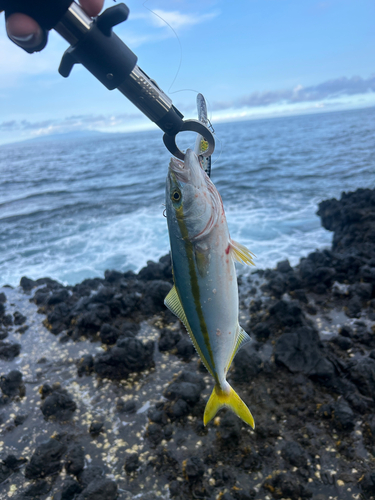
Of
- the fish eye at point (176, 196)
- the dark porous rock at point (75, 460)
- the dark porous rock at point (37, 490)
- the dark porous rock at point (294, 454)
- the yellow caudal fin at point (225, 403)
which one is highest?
the fish eye at point (176, 196)

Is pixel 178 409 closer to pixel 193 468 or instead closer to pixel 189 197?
pixel 193 468

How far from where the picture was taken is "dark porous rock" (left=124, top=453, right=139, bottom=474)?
Result: 410 cm

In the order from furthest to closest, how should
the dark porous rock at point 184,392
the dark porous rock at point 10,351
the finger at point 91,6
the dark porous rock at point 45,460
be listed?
the dark porous rock at point 10,351
the dark porous rock at point 184,392
the dark porous rock at point 45,460
the finger at point 91,6

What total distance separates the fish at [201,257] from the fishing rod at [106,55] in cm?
27

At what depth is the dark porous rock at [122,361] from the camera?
565 cm

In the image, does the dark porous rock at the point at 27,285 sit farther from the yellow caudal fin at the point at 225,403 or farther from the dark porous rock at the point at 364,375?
the dark porous rock at the point at 364,375

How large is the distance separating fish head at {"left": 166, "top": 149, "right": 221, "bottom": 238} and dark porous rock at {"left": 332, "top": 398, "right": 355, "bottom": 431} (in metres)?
3.70

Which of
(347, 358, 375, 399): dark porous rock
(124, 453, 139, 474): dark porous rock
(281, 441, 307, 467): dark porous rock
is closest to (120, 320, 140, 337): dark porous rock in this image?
(124, 453, 139, 474): dark porous rock

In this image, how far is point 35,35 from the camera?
5.88 ft

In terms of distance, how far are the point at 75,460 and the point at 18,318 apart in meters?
4.46

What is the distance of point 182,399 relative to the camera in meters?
4.84

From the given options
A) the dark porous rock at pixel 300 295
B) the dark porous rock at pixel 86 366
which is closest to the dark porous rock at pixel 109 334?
the dark porous rock at pixel 86 366

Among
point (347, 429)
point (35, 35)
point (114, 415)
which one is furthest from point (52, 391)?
point (35, 35)

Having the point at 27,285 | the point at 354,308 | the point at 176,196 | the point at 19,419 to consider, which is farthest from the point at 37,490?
the point at 27,285
